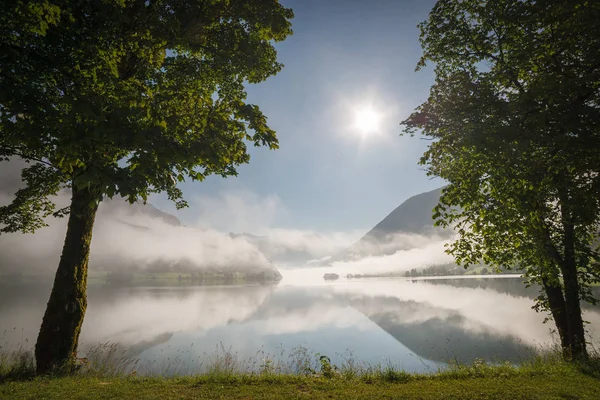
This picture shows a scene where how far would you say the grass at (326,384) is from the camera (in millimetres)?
7949

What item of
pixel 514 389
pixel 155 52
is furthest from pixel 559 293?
pixel 155 52

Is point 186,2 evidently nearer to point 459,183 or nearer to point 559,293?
point 459,183

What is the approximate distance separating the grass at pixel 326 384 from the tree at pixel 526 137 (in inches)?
162

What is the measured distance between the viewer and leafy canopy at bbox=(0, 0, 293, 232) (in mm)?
5035

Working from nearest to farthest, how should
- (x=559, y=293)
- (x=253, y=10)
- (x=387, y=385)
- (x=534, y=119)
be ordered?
(x=534, y=119) < (x=387, y=385) < (x=253, y=10) < (x=559, y=293)

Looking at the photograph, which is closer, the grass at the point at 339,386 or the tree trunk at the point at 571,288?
the grass at the point at 339,386

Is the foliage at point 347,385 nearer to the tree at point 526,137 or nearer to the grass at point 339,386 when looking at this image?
the grass at point 339,386

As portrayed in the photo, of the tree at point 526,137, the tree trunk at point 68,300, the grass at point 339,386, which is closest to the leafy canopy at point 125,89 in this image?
the tree trunk at point 68,300

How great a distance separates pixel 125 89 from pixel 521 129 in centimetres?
1107

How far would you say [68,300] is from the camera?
439 inches

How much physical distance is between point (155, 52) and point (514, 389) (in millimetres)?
15593

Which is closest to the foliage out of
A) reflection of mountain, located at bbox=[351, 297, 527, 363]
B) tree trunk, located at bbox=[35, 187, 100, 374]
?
tree trunk, located at bbox=[35, 187, 100, 374]

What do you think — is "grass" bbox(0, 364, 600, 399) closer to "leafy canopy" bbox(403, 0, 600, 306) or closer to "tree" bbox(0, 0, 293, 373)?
"tree" bbox(0, 0, 293, 373)

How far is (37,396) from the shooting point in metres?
7.75
